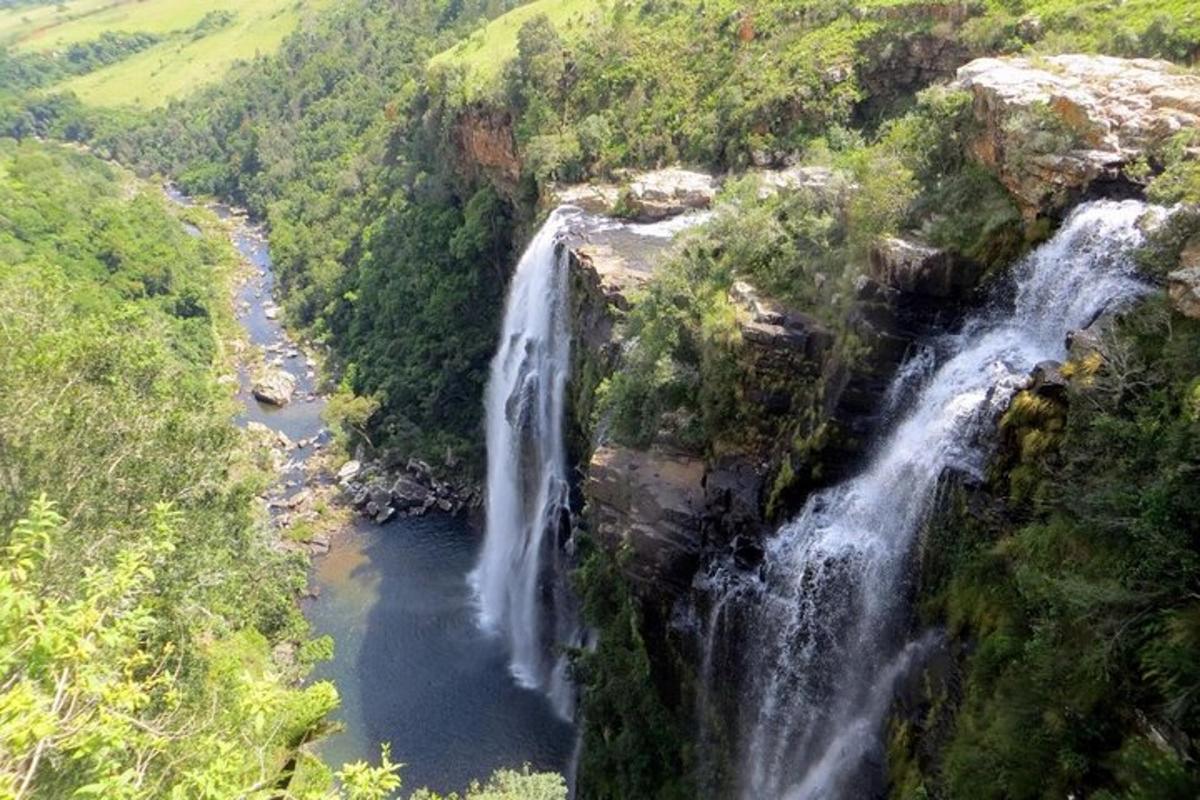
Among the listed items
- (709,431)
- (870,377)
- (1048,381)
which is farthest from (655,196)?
(1048,381)

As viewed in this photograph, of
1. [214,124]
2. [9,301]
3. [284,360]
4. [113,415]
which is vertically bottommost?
[284,360]

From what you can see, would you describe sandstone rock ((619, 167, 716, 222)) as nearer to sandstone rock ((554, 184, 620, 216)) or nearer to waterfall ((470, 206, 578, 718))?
sandstone rock ((554, 184, 620, 216))

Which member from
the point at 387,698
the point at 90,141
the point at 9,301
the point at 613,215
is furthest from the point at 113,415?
the point at 90,141

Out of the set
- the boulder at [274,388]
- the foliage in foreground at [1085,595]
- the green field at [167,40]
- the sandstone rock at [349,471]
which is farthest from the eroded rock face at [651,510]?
the green field at [167,40]

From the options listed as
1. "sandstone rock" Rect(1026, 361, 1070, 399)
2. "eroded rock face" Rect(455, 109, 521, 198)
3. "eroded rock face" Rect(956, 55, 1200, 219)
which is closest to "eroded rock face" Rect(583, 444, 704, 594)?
"sandstone rock" Rect(1026, 361, 1070, 399)

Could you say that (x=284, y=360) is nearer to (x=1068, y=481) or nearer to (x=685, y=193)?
(x=685, y=193)
